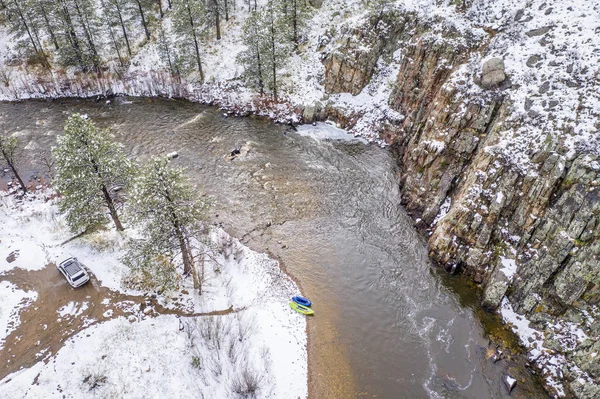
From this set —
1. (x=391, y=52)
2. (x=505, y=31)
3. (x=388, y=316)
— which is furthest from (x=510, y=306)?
(x=391, y=52)

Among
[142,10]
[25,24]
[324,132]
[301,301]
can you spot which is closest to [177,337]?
[301,301]

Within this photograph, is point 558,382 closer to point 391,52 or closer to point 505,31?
point 505,31

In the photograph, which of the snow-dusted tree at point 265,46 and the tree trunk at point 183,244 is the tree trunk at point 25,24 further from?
the tree trunk at point 183,244

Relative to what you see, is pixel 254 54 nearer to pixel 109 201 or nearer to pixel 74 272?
pixel 109 201

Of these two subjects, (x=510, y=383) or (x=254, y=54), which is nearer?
(x=510, y=383)

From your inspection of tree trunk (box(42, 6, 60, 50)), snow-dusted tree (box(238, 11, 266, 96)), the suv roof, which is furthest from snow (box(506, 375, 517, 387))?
tree trunk (box(42, 6, 60, 50))

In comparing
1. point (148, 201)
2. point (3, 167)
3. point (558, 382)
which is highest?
point (148, 201)
